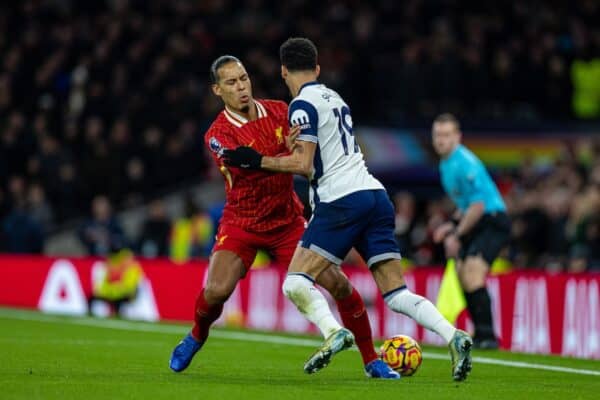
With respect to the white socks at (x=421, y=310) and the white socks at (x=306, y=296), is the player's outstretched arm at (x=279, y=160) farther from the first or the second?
the white socks at (x=421, y=310)

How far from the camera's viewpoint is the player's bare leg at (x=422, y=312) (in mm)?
8617

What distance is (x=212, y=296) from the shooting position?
9.62 meters

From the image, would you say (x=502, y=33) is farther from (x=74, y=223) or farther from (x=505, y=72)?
(x=74, y=223)

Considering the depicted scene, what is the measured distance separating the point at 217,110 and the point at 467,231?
10.7m

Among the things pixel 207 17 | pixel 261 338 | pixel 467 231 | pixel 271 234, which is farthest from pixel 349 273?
pixel 207 17

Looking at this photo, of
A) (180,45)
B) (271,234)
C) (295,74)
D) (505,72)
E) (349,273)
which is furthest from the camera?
(180,45)

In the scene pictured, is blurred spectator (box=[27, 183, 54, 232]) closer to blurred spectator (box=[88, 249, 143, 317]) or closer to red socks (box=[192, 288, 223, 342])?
blurred spectator (box=[88, 249, 143, 317])

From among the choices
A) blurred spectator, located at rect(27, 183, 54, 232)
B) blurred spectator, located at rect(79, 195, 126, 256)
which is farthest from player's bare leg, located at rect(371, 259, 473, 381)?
blurred spectator, located at rect(27, 183, 54, 232)

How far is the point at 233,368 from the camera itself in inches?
403

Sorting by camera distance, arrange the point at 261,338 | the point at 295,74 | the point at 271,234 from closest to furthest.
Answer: the point at 295,74
the point at 271,234
the point at 261,338

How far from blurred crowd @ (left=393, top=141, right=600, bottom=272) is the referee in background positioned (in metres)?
2.99

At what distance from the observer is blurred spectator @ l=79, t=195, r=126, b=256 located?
67.5ft

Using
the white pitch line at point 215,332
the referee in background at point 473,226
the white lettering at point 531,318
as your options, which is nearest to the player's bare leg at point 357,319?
the white pitch line at point 215,332

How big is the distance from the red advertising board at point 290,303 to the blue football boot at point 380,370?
17.0 feet
